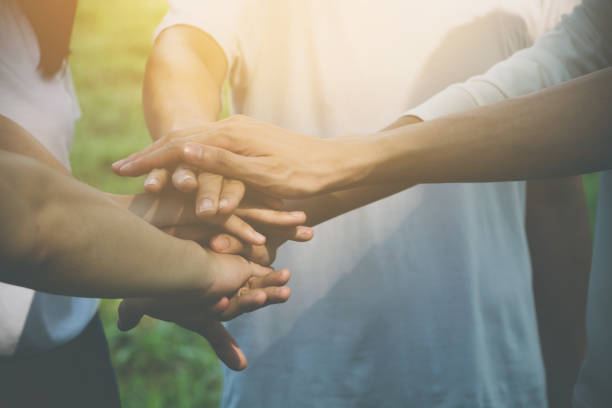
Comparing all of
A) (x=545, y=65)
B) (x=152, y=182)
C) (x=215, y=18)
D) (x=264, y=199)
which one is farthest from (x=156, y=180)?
(x=545, y=65)

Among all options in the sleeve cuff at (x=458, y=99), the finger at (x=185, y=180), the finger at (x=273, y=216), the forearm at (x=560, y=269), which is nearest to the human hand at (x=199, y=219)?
the finger at (x=273, y=216)

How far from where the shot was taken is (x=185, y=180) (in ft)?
3.44

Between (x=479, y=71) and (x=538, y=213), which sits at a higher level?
(x=479, y=71)

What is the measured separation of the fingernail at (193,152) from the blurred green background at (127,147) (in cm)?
148

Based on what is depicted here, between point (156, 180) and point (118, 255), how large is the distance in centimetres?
27

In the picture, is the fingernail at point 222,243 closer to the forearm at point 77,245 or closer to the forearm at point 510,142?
the forearm at point 77,245

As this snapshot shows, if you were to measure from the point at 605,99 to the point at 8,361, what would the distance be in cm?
139

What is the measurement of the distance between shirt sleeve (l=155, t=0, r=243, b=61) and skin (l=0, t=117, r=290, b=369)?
0.43m

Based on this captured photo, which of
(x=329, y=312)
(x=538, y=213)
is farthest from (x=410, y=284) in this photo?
(x=538, y=213)

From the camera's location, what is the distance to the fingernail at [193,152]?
106cm

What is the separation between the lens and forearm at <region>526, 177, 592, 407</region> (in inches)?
59.8

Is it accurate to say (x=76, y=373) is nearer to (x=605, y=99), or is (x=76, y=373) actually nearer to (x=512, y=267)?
(x=512, y=267)

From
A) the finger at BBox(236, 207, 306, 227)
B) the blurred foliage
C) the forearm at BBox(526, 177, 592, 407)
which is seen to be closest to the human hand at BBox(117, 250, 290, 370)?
the finger at BBox(236, 207, 306, 227)

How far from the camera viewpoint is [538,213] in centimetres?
156
